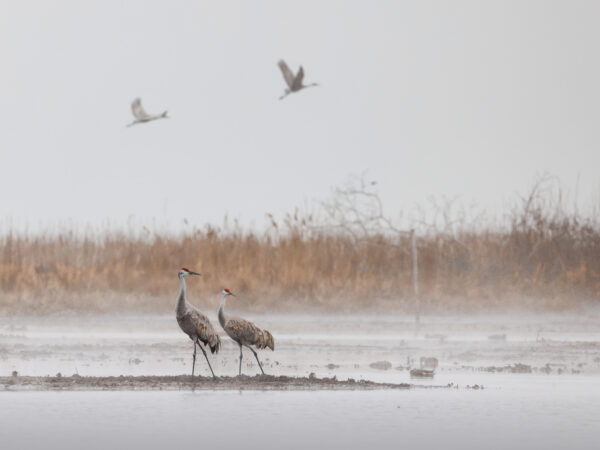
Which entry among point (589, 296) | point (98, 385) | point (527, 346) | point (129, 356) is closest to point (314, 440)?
point (98, 385)

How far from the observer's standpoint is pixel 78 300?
1905cm

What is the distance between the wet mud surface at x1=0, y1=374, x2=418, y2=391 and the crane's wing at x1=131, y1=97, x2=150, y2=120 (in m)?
8.53

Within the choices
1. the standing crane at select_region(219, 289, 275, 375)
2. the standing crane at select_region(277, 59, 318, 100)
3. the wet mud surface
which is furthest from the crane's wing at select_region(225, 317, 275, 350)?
the standing crane at select_region(277, 59, 318, 100)

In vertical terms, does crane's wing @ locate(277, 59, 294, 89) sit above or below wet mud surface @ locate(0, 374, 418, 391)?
above

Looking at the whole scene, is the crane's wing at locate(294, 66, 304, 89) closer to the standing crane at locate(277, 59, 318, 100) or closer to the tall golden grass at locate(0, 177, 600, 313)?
the standing crane at locate(277, 59, 318, 100)

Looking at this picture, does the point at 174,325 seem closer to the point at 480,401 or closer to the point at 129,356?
the point at 129,356

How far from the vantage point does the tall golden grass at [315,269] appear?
1928 centimetres

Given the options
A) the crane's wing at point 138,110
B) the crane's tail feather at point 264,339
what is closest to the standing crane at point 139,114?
the crane's wing at point 138,110

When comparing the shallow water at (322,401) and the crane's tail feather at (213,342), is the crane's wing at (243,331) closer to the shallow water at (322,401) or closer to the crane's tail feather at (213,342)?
the crane's tail feather at (213,342)

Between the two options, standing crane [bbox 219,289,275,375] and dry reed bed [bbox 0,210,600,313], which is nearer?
standing crane [bbox 219,289,275,375]

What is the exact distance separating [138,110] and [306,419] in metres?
10.7

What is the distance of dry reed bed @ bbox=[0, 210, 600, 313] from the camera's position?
63.4 feet

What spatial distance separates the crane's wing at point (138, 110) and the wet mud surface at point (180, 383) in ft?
28.0

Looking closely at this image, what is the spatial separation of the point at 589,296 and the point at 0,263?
34.9ft
